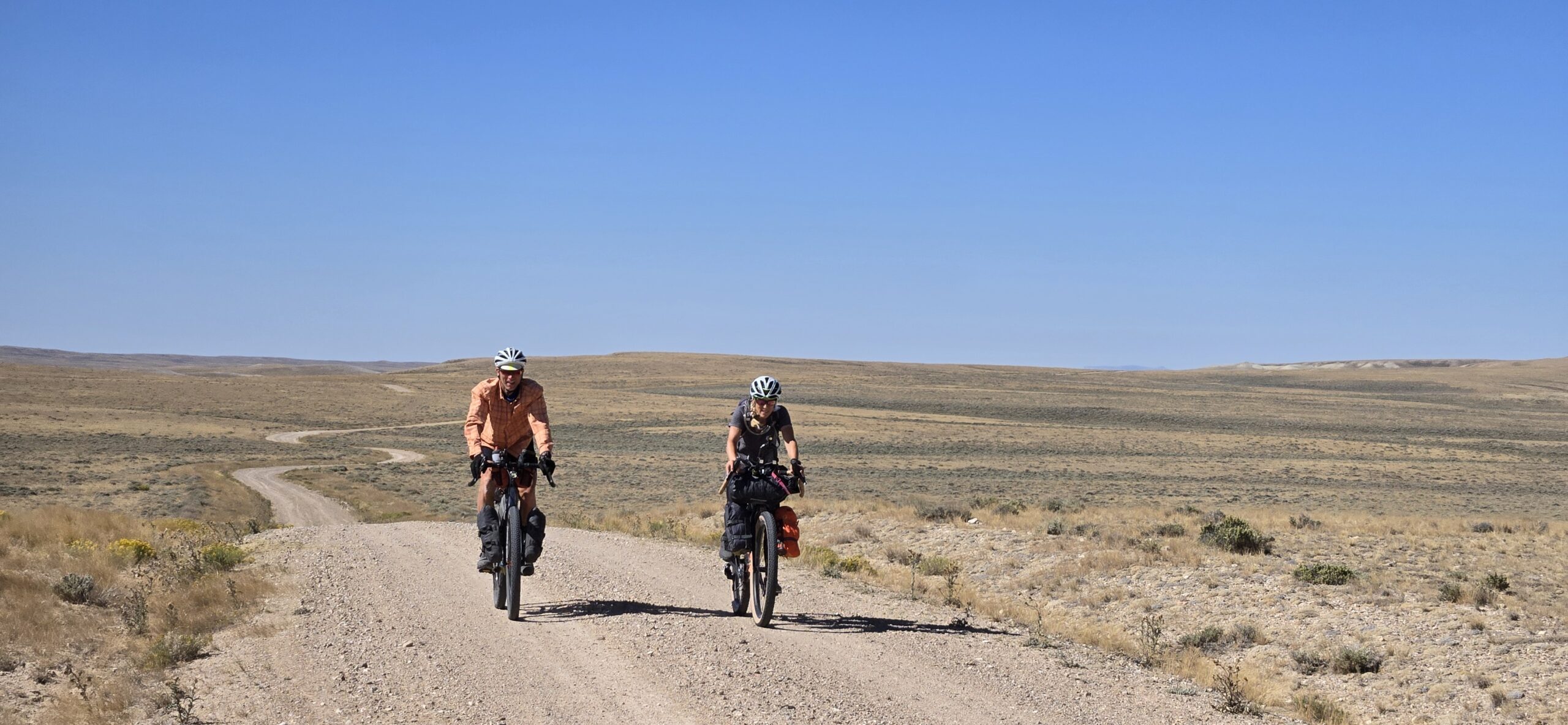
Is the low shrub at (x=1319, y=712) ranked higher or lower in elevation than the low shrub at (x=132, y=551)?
lower

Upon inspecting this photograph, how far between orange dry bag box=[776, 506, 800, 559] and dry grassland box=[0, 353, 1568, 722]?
2042 mm

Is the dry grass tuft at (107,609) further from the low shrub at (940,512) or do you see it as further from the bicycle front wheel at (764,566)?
the low shrub at (940,512)

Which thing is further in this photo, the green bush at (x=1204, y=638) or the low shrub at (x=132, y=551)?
the green bush at (x=1204, y=638)

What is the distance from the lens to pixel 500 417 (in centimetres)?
945

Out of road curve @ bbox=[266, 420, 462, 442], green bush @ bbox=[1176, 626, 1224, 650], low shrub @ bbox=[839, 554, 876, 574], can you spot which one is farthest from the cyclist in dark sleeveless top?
road curve @ bbox=[266, 420, 462, 442]

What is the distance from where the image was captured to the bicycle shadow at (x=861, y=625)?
9375mm

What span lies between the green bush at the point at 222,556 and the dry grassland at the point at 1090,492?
20.4 feet

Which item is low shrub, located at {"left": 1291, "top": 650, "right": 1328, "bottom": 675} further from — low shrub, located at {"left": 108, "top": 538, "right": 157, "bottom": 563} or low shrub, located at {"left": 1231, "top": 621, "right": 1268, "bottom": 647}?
low shrub, located at {"left": 108, "top": 538, "right": 157, "bottom": 563}

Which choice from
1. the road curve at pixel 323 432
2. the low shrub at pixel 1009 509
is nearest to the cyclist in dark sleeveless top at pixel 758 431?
the low shrub at pixel 1009 509

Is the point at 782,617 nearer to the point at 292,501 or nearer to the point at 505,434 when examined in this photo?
the point at 505,434

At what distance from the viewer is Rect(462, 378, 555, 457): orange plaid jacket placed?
9.39 meters

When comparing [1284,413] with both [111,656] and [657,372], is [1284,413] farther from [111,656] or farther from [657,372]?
[111,656]

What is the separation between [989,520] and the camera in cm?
2219

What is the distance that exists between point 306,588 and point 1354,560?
14.9m
